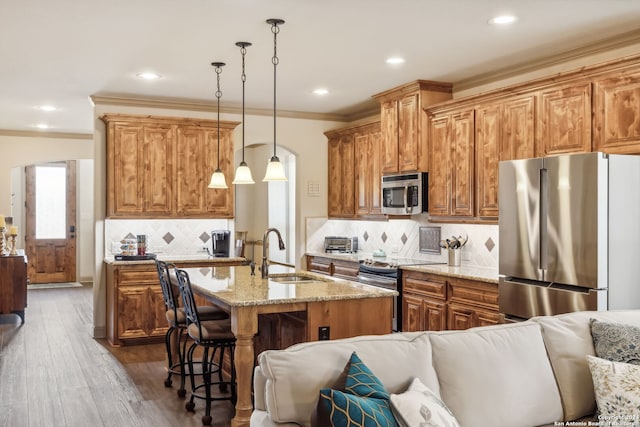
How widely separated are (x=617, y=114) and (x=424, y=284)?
2.14 m

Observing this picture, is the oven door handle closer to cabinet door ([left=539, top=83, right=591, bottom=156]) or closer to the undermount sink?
the undermount sink

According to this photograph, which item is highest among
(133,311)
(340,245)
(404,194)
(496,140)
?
(496,140)

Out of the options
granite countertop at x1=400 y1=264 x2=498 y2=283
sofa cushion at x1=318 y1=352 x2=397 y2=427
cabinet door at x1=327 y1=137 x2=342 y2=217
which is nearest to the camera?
sofa cushion at x1=318 y1=352 x2=397 y2=427

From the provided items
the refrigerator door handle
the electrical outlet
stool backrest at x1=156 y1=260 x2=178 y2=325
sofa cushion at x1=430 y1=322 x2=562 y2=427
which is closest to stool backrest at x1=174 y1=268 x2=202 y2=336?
stool backrest at x1=156 y1=260 x2=178 y2=325

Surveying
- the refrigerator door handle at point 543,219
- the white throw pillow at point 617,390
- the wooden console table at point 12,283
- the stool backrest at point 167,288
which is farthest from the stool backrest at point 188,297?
the wooden console table at point 12,283

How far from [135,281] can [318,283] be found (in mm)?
2625

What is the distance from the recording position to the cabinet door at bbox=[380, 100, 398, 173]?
6213 mm

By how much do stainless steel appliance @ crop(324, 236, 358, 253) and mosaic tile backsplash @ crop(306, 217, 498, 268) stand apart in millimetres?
153

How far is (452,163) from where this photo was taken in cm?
559

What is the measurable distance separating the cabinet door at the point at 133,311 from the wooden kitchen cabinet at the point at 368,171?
2.59 metres

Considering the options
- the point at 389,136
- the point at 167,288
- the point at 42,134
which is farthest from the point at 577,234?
the point at 42,134

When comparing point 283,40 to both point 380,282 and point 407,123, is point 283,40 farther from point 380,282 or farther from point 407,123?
point 380,282

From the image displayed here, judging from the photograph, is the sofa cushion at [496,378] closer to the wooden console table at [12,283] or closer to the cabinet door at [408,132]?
the cabinet door at [408,132]

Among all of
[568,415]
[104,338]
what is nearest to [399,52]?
[568,415]
